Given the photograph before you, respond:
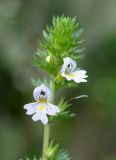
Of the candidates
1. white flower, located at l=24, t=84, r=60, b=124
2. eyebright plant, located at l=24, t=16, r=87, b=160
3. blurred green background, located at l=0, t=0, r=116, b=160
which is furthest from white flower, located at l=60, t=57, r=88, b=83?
blurred green background, located at l=0, t=0, r=116, b=160

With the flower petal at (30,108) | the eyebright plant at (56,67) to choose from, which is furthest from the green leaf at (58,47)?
the flower petal at (30,108)

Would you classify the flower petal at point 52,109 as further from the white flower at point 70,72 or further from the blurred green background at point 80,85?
the blurred green background at point 80,85

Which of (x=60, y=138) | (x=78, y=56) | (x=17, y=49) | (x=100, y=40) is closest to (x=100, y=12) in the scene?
(x=100, y=40)

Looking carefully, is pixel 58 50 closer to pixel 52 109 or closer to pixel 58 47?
pixel 58 47

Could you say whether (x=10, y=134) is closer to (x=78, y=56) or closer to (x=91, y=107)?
(x=91, y=107)

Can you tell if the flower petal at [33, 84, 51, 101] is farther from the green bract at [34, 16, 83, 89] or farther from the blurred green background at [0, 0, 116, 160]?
the blurred green background at [0, 0, 116, 160]
